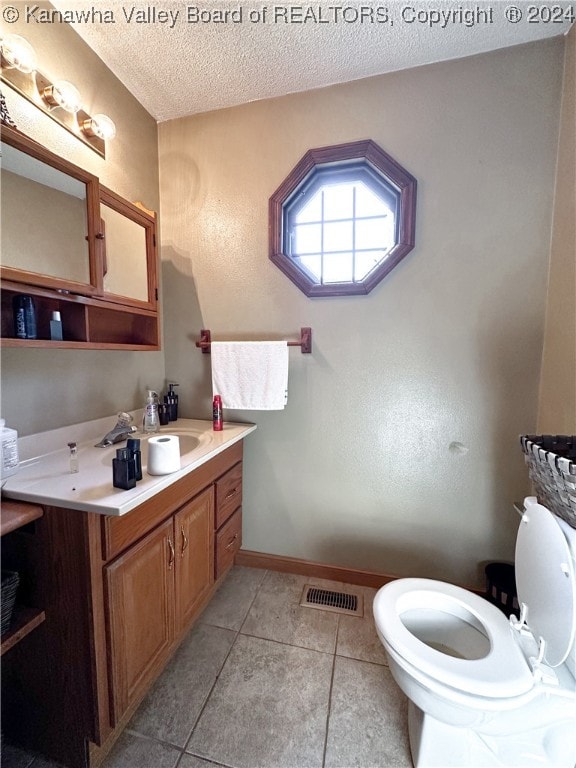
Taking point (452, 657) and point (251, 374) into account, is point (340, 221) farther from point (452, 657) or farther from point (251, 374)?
point (452, 657)

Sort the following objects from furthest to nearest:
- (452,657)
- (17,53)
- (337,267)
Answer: (337,267) < (17,53) < (452,657)

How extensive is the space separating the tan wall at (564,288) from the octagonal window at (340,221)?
0.57 metres

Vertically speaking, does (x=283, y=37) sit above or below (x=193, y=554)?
above

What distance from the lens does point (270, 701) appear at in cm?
111

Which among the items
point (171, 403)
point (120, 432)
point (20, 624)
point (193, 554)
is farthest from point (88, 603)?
point (171, 403)

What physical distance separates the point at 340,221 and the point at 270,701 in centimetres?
207

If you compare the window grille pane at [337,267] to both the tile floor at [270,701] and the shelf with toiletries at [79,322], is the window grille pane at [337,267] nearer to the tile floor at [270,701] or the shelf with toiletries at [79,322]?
the shelf with toiletries at [79,322]

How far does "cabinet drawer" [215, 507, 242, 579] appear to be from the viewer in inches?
57.6

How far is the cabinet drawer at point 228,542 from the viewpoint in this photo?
1.46 m

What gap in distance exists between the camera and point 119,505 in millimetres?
777

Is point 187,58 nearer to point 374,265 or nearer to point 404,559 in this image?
point 374,265

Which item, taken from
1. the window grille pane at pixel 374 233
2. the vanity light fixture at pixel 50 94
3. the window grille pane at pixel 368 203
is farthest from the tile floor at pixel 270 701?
the vanity light fixture at pixel 50 94

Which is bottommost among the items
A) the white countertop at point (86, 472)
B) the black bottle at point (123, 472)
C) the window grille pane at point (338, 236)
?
the white countertop at point (86, 472)

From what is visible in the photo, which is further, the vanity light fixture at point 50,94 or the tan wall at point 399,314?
the tan wall at point 399,314
